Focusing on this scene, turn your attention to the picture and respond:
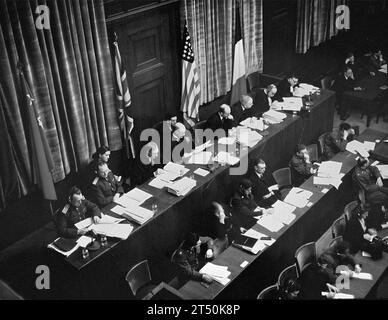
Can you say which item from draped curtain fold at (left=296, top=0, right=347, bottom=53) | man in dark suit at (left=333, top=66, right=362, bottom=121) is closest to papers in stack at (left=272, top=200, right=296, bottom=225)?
man in dark suit at (left=333, top=66, right=362, bottom=121)

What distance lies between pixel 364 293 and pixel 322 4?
8.19 metres

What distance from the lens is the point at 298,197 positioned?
26.2 ft

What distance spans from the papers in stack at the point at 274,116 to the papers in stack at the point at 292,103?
0.25m

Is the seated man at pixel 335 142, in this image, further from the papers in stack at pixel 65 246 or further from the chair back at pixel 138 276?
the papers in stack at pixel 65 246

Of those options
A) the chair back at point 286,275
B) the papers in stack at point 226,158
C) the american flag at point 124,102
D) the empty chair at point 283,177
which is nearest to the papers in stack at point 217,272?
the chair back at point 286,275

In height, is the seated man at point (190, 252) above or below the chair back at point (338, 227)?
above

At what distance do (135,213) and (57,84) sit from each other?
2.17 meters

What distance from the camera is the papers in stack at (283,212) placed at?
24.6ft

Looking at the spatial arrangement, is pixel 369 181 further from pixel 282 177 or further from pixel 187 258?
pixel 187 258

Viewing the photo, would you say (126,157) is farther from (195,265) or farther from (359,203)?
(359,203)

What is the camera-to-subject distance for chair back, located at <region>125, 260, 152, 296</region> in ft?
21.8

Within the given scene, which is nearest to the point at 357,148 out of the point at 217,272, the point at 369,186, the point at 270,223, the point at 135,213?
the point at 369,186

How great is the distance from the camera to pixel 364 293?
6355 mm

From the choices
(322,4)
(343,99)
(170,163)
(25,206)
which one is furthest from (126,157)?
(322,4)
